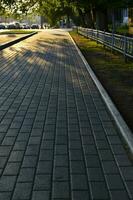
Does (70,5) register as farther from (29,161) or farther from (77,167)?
(77,167)

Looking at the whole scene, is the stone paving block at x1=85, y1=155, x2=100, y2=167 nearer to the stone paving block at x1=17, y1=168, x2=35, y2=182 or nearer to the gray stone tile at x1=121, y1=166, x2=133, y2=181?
the gray stone tile at x1=121, y1=166, x2=133, y2=181

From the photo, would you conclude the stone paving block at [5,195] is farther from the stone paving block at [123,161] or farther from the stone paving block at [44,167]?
the stone paving block at [123,161]

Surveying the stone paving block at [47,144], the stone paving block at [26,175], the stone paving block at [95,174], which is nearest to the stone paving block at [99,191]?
the stone paving block at [95,174]

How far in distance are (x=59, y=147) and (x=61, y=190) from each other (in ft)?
4.90

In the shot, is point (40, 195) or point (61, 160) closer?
point (40, 195)

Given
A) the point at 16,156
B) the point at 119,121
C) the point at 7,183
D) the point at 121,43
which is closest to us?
the point at 7,183

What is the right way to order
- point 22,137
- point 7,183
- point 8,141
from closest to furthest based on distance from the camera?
1. point 7,183
2. point 8,141
3. point 22,137

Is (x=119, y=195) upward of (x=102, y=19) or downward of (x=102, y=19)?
downward

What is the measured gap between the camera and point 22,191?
437cm

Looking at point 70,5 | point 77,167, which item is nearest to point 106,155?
point 77,167

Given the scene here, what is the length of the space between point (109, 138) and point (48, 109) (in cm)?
226

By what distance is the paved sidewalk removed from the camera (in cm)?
445

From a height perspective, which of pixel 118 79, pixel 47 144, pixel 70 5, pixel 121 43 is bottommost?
pixel 47 144

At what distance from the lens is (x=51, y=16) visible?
61.9 meters
